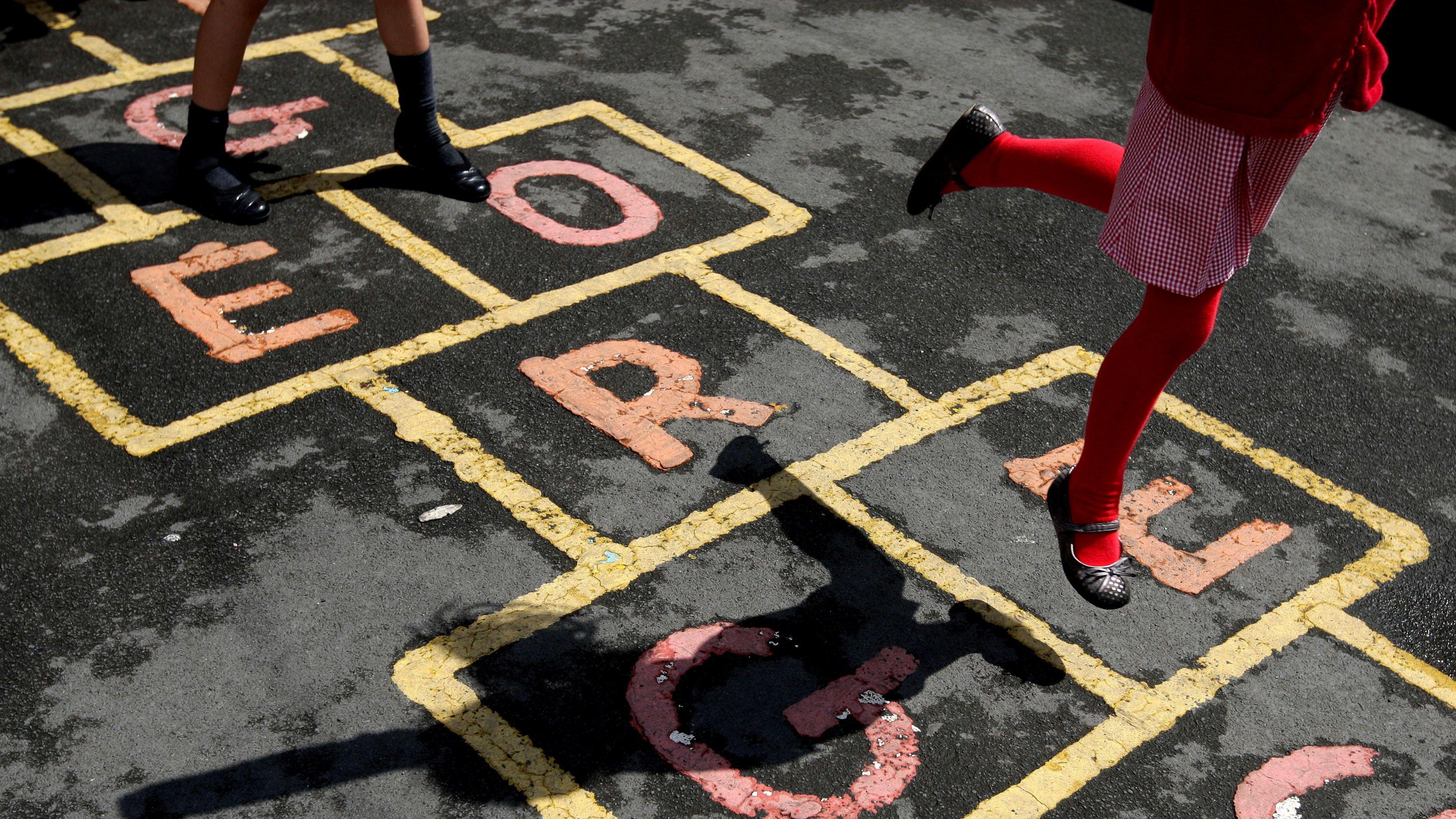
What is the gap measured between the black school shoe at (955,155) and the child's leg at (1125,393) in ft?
3.28

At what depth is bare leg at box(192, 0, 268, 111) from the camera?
17.1ft

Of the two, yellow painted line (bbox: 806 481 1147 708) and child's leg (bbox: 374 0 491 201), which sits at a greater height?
child's leg (bbox: 374 0 491 201)

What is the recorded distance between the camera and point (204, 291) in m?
4.85

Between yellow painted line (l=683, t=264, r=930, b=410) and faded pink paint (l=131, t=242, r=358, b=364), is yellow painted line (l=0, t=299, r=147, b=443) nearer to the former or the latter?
faded pink paint (l=131, t=242, r=358, b=364)

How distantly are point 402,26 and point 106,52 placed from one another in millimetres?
2350

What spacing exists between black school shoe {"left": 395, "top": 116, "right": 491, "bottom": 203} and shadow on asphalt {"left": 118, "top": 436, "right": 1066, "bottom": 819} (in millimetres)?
2405

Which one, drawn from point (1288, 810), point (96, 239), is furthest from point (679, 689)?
point (96, 239)

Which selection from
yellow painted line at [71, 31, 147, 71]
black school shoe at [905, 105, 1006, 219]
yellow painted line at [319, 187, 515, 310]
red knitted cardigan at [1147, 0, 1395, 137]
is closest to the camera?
red knitted cardigan at [1147, 0, 1395, 137]

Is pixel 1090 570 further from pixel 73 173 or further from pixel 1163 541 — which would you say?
pixel 73 173

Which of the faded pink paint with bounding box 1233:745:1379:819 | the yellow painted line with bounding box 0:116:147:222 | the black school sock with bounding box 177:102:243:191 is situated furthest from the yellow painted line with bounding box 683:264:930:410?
the yellow painted line with bounding box 0:116:147:222

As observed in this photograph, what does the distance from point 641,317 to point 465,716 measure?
202 centimetres

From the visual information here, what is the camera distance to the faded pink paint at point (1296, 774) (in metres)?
3.18

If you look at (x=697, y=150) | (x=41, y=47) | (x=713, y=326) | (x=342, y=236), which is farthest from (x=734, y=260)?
(x=41, y=47)

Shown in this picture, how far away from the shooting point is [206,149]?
5387 mm
